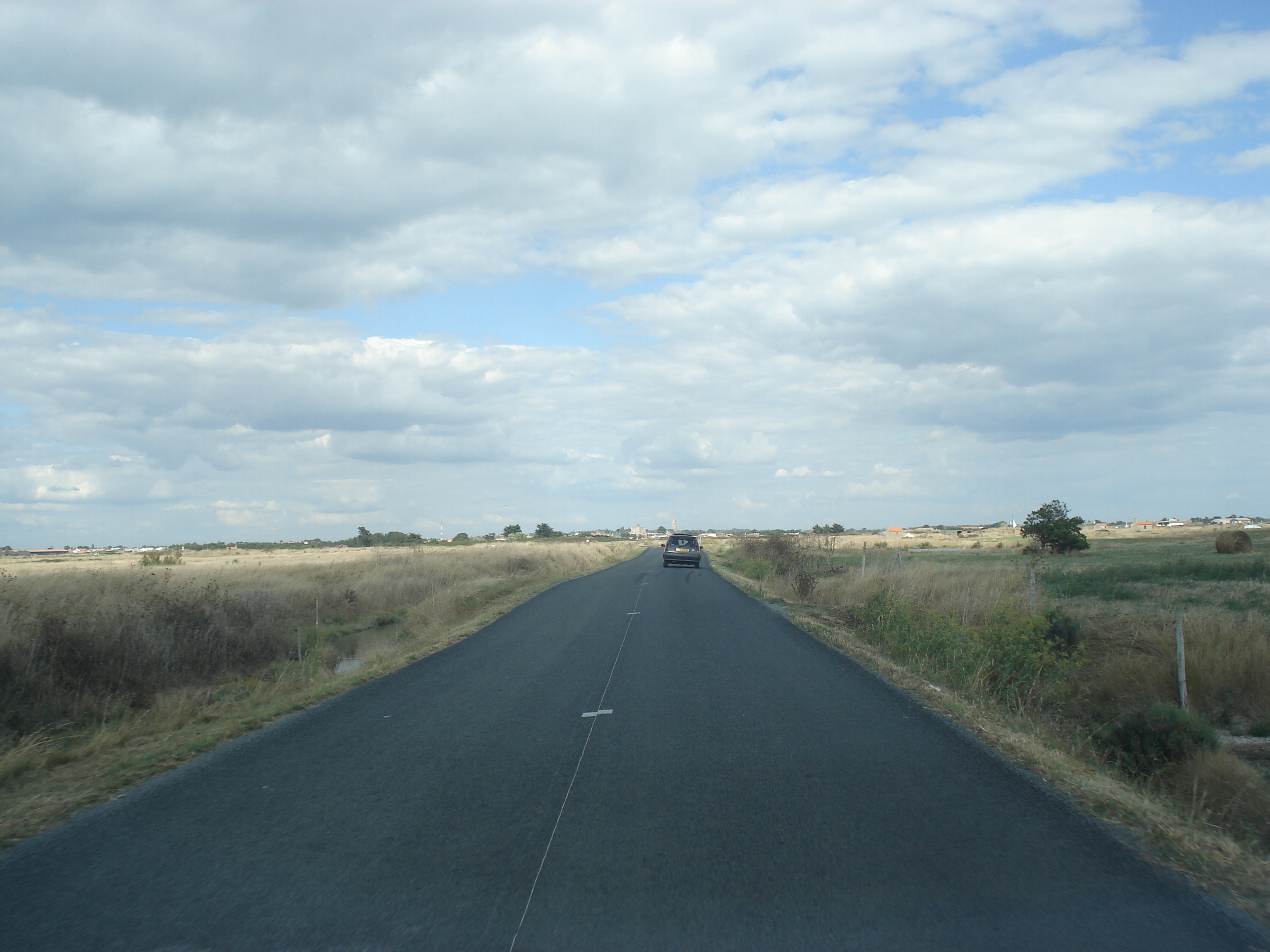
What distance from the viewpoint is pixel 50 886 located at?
167 inches

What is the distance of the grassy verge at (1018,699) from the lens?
4.74 m

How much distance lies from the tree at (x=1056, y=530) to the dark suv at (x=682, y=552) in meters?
21.7

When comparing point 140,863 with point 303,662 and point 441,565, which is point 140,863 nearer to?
point 303,662

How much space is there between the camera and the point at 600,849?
470cm

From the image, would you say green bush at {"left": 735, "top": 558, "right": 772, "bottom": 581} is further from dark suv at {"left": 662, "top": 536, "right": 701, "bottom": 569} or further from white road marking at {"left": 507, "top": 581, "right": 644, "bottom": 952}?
white road marking at {"left": 507, "top": 581, "right": 644, "bottom": 952}

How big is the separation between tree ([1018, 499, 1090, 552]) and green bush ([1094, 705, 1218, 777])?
41.2 meters

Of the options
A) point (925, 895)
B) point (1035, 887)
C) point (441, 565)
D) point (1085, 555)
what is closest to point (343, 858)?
point (925, 895)

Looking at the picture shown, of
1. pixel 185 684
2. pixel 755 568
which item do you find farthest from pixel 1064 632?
pixel 755 568

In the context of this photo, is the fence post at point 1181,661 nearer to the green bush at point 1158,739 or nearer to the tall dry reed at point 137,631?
the green bush at point 1158,739

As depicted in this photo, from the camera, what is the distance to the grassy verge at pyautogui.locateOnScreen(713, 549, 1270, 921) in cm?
474

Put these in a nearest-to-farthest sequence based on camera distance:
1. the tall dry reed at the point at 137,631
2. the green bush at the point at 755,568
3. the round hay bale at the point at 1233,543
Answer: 1. the tall dry reed at the point at 137,631
2. the green bush at the point at 755,568
3. the round hay bale at the point at 1233,543

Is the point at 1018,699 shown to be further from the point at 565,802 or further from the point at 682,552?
the point at 682,552

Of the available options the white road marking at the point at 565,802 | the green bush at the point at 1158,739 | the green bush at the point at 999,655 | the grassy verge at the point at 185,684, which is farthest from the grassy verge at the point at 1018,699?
the grassy verge at the point at 185,684

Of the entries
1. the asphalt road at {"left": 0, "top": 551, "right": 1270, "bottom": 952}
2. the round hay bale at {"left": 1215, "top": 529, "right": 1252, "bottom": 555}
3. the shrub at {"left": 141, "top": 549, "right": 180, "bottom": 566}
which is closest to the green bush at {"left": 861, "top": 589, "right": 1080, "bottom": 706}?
the asphalt road at {"left": 0, "top": 551, "right": 1270, "bottom": 952}
